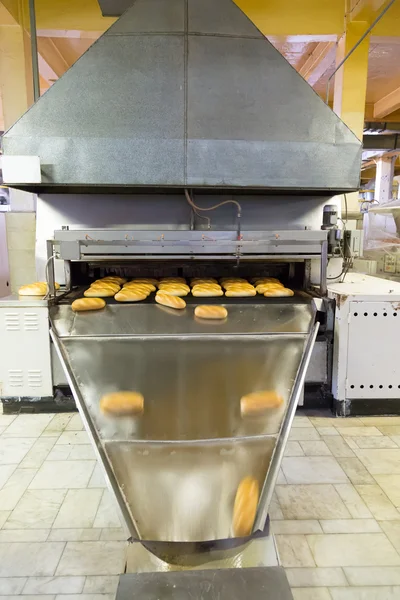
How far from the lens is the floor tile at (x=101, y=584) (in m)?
1.44

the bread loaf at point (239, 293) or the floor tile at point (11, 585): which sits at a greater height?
the bread loaf at point (239, 293)

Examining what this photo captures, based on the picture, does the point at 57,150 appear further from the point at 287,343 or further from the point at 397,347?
the point at 397,347

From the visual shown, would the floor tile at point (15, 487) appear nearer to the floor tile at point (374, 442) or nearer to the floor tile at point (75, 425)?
the floor tile at point (75, 425)

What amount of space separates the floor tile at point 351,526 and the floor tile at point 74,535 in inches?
38.2

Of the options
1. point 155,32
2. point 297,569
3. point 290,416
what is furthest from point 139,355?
point 155,32

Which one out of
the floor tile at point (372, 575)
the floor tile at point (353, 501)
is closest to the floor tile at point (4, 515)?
the floor tile at point (372, 575)

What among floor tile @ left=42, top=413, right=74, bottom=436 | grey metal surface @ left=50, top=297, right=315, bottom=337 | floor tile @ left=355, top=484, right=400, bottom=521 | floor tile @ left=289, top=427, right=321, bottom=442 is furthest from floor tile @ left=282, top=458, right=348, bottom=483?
floor tile @ left=42, top=413, right=74, bottom=436

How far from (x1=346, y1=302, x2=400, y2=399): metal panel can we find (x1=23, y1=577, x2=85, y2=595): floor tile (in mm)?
1969

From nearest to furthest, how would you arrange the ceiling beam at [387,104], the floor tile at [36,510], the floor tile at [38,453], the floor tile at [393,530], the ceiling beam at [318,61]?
the floor tile at [393,530] < the floor tile at [36,510] < the floor tile at [38,453] < the ceiling beam at [318,61] < the ceiling beam at [387,104]

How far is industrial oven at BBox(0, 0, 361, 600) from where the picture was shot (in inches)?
73.8

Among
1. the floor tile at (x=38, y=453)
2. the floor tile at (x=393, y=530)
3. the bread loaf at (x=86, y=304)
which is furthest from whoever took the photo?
the bread loaf at (x=86, y=304)

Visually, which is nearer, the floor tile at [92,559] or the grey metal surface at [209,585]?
the grey metal surface at [209,585]

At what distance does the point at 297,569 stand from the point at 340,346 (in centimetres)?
148

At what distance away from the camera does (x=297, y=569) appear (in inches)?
60.6
